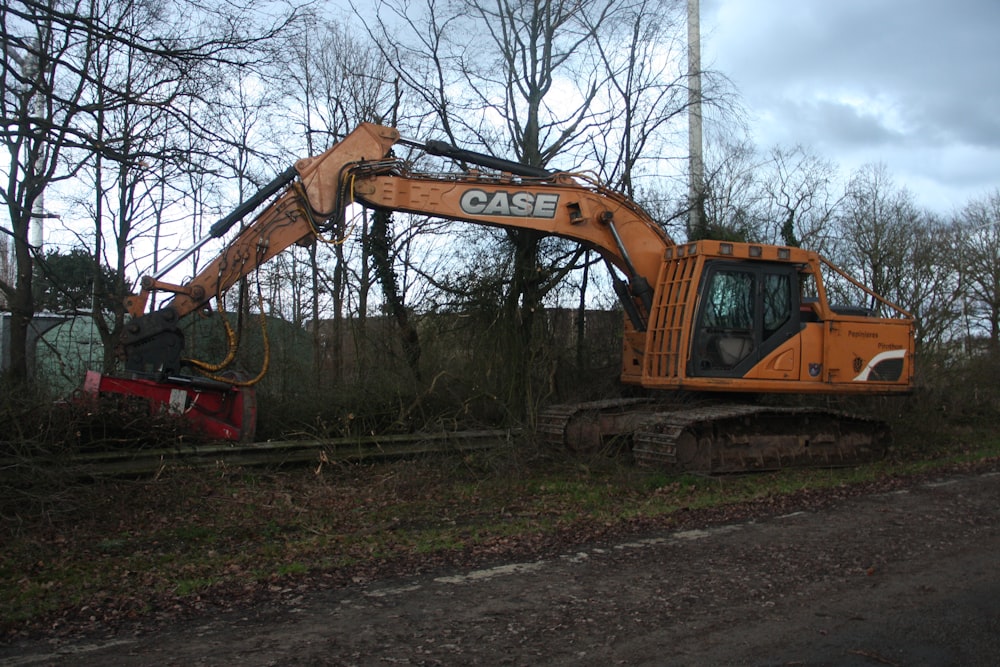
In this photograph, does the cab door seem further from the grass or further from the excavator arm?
the grass

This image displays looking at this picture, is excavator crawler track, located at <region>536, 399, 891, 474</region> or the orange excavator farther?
excavator crawler track, located at <region>536, 399, 891, 474</region>

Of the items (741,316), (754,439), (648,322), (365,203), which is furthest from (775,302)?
(365,203)

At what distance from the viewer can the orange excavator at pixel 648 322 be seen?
962 centimetres

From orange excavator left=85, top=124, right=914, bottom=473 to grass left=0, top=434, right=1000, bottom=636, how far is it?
2.24 feet

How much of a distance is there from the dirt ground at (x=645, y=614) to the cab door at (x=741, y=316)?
3830 mm

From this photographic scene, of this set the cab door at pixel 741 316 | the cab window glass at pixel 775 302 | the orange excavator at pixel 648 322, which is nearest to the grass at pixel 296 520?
the orange excavator at pixel 648 322

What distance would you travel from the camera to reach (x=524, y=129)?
15.6m

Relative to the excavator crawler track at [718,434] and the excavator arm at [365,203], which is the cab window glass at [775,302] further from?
A: the excavator arm at [365,203]

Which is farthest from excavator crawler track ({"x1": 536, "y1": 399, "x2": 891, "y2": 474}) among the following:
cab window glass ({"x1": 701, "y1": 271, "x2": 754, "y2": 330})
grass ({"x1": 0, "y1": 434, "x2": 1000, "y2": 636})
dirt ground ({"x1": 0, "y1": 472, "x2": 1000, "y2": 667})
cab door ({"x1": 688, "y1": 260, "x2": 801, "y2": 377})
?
dirt ground ({"x1": 0, "y1": 472, "x2": 1000, "y2": 667})

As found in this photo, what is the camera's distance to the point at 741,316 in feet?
36.6

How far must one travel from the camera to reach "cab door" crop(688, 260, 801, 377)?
35.8ft

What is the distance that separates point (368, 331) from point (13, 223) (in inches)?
197

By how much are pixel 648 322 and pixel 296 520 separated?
5.51 meters

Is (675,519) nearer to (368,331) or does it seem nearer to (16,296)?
(368,331)
